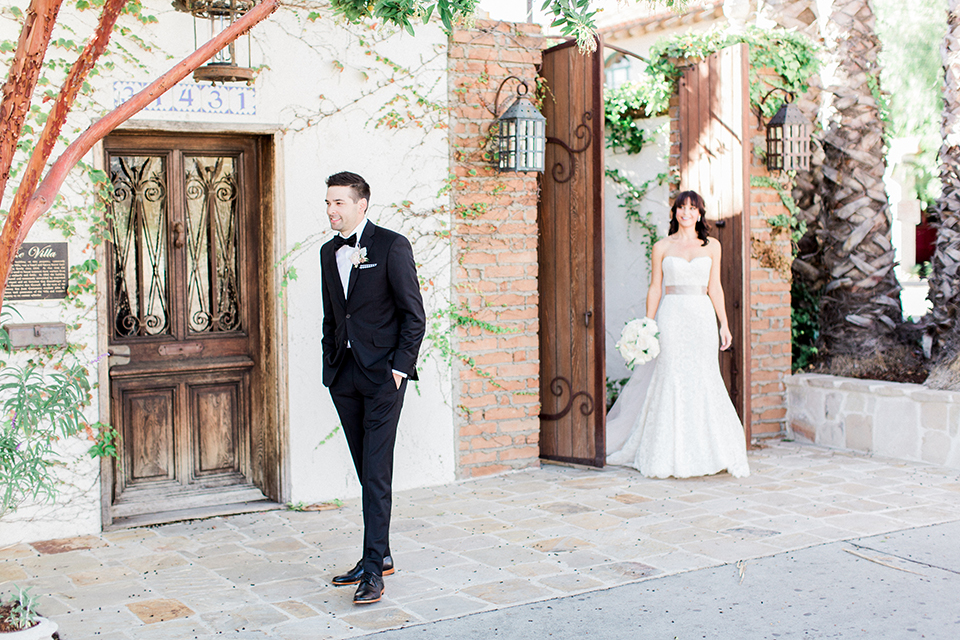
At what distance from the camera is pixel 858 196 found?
8.29m

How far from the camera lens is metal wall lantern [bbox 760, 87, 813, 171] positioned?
784 cm

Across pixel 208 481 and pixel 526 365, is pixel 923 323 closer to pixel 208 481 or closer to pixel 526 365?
pixel 526 365

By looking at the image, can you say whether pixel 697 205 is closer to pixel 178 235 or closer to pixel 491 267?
pixel 491 267

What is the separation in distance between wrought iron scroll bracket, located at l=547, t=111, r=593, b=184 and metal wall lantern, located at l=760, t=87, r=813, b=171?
175cm

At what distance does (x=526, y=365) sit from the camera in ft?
23.9

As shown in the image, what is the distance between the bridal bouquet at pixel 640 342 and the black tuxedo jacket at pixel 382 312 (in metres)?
2.81

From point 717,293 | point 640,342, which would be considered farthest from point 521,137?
point 717,293

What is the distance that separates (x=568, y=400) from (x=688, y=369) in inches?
35.6

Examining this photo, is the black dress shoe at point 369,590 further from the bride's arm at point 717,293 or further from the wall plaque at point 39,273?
the bride's arm at point 717,293

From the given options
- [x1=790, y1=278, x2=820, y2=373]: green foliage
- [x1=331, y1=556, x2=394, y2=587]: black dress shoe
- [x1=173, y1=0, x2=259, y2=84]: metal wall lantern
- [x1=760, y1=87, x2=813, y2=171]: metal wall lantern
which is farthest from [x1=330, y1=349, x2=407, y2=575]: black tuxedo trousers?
[x1=790, y1=278, x2=820, y2=373]: green foliage

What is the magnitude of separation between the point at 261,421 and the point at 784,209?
4581 millimetres

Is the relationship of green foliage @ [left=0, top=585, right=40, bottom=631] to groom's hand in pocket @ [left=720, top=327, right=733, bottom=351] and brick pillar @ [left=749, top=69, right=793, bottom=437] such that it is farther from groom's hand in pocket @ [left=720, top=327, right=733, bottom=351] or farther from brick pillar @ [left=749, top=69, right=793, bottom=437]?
brick pillar @ [left=749, top=69, right=793, bottom=437]

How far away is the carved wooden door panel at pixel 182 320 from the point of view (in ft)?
19.8

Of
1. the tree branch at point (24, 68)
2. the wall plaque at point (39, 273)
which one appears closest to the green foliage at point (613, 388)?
the wall plaque at point (39, 273)
